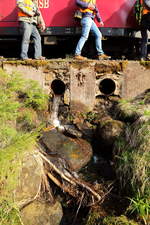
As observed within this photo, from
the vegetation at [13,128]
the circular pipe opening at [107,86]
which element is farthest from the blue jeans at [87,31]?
the vegetation at [13,128]

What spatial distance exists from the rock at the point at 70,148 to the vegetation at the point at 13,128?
0.40 meters

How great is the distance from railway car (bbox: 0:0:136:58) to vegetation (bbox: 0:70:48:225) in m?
1.79

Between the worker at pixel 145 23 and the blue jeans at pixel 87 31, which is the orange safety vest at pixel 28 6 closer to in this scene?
the blue jeans at pixel 87 31

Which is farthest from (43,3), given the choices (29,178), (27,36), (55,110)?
(29,178)

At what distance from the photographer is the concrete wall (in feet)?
17.5

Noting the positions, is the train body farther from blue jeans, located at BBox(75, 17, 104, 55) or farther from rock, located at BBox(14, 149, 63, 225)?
rock, located at BBox(14, 149, 63, 225)

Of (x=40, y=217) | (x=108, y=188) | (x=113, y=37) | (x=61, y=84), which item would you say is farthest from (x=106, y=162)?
(x=113, y=37)

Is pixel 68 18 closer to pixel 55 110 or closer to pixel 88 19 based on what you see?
pixel 88 19

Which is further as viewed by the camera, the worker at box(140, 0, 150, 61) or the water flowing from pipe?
the water flowing from pipe

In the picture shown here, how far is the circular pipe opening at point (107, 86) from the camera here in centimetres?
570

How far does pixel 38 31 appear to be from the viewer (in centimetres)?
592

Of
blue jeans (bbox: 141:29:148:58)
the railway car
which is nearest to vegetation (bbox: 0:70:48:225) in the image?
the railway car

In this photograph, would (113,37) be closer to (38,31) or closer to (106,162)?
(38,31)

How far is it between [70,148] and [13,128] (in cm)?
114
